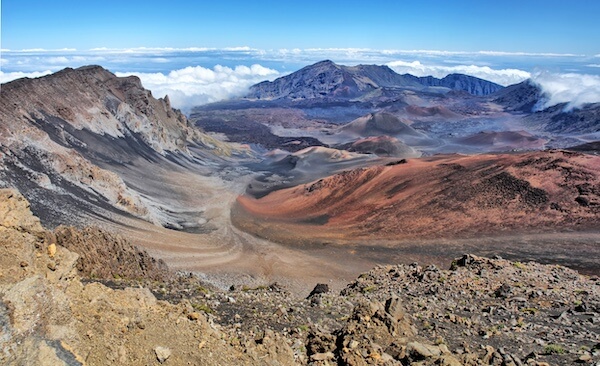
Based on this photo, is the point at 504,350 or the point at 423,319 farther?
the point at 423,319

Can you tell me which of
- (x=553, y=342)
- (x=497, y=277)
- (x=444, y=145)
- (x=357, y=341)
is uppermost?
(x=357, y=341)

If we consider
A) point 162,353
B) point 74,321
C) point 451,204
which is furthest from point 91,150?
point 162,353

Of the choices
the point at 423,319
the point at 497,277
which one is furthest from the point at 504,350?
the point at 497,277

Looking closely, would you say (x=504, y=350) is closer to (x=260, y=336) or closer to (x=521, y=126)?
(x=260, y=336)

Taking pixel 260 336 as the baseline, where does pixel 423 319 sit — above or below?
below

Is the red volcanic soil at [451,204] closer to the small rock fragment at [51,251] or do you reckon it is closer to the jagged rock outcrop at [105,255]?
the jagged rock outcrop at [105,255]

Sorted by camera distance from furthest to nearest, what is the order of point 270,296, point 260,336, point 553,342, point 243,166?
point 243,166
point 270,296
point 553,342
point 260,336

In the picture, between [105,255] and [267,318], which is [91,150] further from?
[267,318]
